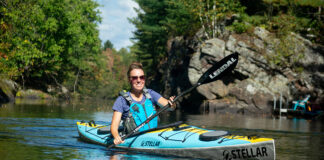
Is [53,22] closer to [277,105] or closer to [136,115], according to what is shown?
[277,105]

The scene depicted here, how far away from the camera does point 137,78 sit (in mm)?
6414

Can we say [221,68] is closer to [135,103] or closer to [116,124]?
[135,103]

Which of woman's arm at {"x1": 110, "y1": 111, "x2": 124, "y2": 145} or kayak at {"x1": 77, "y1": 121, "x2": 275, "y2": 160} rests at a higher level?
woman's arm at {"x1": 110, "y1": 111, "x2": 124, "y2": 145}

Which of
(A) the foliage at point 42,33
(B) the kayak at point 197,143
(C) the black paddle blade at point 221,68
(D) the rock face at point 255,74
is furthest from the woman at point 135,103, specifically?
(D) the rock face at point 255,74

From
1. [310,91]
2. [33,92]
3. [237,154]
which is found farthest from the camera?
[33,92]

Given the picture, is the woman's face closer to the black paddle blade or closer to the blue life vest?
the blue life vest

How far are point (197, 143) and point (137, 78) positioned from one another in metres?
1.47

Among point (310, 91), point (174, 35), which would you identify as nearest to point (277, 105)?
point (310, 91)

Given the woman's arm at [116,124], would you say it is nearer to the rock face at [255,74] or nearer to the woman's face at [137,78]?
the woman's face at [137,78]

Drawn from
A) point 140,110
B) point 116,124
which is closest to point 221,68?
point 140,110

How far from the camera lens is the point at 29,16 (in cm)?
1812

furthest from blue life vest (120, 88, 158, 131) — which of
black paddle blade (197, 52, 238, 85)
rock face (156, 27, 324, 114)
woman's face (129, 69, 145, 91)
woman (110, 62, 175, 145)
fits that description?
rock face (156, 27, 324, 114)

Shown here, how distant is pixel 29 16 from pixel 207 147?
14.7 m

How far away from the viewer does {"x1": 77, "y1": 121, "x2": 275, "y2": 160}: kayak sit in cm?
557
